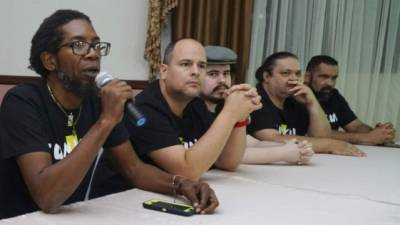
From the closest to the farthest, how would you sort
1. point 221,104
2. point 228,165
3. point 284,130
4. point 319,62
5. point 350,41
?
point 228,165 < point 221,104 < point 284,130 < point 319,62 < point 350,41

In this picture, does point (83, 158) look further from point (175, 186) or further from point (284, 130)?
point (284, 130)

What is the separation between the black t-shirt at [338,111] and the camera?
124 inches

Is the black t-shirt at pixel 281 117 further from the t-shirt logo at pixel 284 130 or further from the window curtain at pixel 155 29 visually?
the window curtain at pixel 155 29

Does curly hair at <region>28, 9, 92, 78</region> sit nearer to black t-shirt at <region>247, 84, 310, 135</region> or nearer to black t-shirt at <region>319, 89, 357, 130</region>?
black t-shirt at <region>247, 84, 310, 135</region>

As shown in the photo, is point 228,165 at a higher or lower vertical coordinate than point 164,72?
lower

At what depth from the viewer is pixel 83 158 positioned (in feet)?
3.94

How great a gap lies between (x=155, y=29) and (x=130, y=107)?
78.7 inches

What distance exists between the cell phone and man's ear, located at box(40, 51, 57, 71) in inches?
17.8

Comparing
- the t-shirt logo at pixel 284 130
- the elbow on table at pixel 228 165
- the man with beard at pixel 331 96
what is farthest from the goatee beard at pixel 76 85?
the man with beard at pixel 331 96

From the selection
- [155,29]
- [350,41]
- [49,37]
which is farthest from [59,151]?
[350,41]

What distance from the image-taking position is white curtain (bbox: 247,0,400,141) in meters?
3.43

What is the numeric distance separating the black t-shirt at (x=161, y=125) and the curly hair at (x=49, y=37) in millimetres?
303

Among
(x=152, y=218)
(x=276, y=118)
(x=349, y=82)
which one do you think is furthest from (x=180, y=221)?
(x=349, y=82)

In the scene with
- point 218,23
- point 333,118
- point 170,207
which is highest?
point 218,23
